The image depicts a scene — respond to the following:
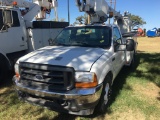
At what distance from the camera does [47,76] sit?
3.87m

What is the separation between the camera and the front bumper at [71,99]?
144 inches

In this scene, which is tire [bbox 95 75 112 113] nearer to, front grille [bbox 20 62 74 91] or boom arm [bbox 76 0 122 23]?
front grille [bbox 20 62 74 91]

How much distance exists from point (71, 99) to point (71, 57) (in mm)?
902

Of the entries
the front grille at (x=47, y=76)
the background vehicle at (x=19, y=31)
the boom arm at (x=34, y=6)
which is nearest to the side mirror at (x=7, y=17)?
the background vehicle at (x=19, y=31)

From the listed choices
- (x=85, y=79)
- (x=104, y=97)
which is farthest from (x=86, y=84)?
(x=104, y=97)

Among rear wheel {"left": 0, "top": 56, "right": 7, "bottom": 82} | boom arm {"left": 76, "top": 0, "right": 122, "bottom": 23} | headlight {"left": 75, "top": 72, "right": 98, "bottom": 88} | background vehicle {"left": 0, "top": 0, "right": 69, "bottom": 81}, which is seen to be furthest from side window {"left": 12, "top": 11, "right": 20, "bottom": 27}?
headlight {"left": 75, "top": 72, "right": 98, "bottom": 88}

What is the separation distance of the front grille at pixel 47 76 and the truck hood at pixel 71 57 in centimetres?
12

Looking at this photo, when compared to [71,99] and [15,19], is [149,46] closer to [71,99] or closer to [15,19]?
[15,19]

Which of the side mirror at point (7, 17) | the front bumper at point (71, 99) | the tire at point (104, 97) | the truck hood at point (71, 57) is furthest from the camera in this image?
the side mirror at point (7, 17)

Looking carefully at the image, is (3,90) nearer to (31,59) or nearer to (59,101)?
(31,59)

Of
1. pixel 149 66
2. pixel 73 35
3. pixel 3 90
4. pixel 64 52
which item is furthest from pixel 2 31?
pixel 149 66

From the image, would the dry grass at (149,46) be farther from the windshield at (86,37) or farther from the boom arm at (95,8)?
the windshield at (86,37)

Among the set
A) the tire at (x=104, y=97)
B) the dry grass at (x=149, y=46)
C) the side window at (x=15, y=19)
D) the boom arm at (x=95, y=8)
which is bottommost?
the dry grass at (x=149, y=46)

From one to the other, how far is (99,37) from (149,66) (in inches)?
161
